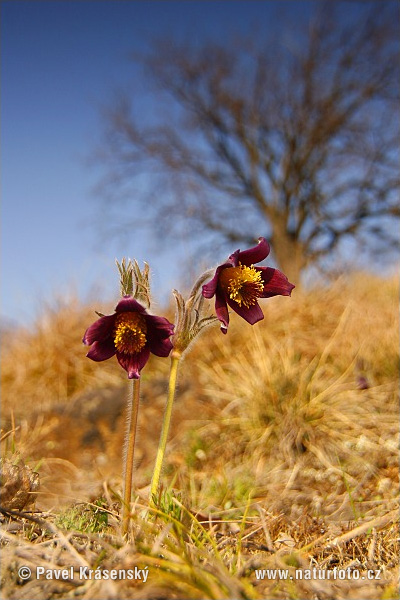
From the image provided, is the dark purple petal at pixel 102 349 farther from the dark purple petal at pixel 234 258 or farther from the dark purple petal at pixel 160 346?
the dark purple petal at pixel 234 258

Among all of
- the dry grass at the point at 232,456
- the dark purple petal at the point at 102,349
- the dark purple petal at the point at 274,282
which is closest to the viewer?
the dry grass at the point at 232,456

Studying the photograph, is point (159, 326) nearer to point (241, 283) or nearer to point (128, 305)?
point (128, 305)

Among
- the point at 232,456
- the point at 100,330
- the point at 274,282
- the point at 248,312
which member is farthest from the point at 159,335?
the point at 232,456

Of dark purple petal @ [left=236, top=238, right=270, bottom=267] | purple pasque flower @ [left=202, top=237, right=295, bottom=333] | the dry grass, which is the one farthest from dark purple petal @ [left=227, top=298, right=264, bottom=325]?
the dry grass

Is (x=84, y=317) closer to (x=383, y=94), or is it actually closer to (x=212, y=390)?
(x=212, y=390)

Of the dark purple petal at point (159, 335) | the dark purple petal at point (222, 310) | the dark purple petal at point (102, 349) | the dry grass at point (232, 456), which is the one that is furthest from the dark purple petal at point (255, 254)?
the dry grass at point (232, 456)

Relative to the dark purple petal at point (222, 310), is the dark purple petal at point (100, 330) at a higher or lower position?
lower

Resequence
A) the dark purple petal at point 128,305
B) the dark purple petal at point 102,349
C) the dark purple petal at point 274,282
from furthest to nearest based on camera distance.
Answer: the dark purple petal at point 274,282 → the dark purple petal at point 102,349 → the dark purple petal at point 128,305
